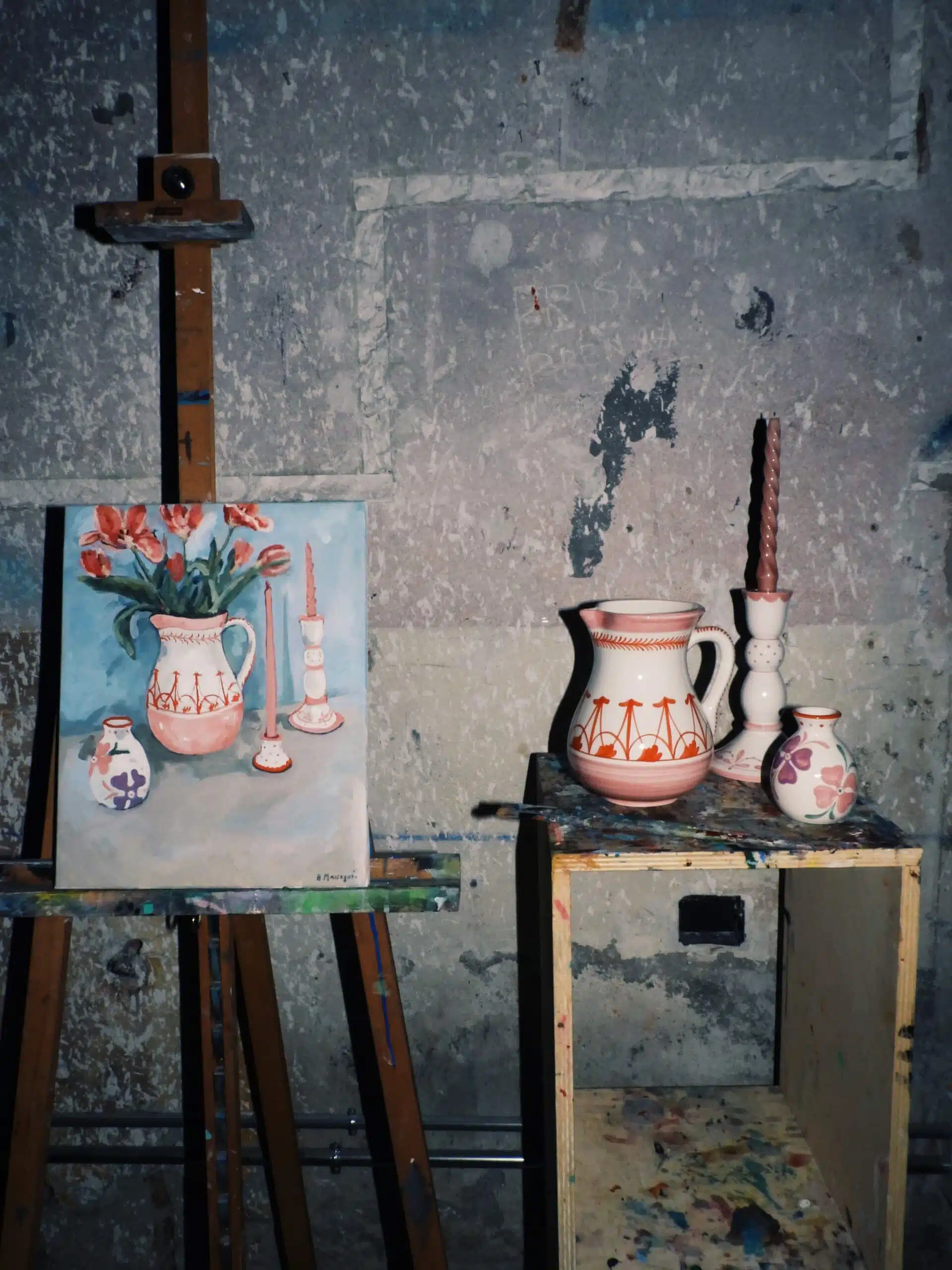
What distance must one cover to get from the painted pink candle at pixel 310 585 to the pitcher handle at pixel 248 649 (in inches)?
2.9

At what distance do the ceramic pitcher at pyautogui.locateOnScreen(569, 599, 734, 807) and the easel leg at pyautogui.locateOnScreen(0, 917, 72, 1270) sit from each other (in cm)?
71

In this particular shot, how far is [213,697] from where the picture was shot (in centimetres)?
110

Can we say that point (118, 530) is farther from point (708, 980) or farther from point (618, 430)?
point (708, 980)

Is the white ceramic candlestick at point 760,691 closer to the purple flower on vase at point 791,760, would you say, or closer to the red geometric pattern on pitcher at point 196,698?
the purple flower on vase at point 791,760

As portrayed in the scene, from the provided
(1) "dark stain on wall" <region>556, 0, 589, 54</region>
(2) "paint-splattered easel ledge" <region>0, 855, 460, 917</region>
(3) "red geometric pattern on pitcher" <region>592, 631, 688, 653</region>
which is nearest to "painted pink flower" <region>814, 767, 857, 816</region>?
(3) "red geometric pattern on pitcher" <region>592, 631, 688, 653</region>

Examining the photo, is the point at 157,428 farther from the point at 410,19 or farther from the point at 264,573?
the point at 410,19

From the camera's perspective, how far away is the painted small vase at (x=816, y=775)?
1068mm

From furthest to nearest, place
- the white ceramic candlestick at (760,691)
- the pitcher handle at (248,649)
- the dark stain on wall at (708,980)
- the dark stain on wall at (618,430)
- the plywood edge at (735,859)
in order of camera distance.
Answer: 1. the dark stain on wall at (708,980)
2. the dark stain on wall at (618,430)
3. the white ceramic candlestick at (760,691)
4. the pitcher handle at (248,649)
5. the plywood edge at (735,859)

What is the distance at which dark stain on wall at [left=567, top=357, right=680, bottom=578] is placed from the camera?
4.40ft

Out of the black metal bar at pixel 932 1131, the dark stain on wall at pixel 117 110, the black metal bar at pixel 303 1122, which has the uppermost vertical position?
the dark stain on wall at pixel 117 110

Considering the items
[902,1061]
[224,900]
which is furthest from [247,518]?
[902,1061]

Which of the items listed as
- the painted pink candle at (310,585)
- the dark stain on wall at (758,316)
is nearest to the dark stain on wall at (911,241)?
the dark stain on wall at (758,316)

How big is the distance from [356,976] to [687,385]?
108 centimetres

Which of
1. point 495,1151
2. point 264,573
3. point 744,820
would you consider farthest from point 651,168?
point 495,1151
